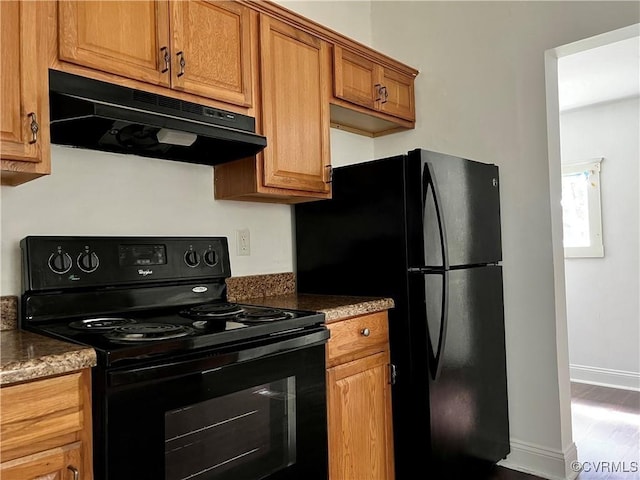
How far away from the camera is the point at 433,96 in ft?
8.99

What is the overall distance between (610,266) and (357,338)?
3.02 meters

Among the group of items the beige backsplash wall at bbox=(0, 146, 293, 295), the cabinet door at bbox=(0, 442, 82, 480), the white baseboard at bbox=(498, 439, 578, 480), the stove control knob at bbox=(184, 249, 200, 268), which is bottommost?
the white baseboard at bbox=(498, 439, 578, 480)

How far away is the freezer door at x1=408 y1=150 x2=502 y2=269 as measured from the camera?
2.03 metres

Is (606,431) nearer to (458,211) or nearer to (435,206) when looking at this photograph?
(458,211)

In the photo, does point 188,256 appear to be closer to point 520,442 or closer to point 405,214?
point 405,214

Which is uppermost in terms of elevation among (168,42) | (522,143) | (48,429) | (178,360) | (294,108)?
(168,42)

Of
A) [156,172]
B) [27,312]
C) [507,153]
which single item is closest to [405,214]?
[507,153]

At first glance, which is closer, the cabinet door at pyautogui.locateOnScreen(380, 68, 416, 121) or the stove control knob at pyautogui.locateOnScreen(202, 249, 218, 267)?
the stove control knob at pyautogui.locateOnScreen(202, 249, 218, 267)

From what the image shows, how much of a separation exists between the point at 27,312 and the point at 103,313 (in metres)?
0.23

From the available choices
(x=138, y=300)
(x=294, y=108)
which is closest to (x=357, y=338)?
(x=138, y=300)

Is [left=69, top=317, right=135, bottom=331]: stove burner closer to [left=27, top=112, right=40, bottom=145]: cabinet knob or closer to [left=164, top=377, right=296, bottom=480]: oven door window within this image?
[left=164, top=377, right=296, bottom=480]: oven door window

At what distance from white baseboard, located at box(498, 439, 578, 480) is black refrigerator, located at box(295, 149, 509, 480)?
3.2 inches

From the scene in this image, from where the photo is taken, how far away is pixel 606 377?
13.0ft

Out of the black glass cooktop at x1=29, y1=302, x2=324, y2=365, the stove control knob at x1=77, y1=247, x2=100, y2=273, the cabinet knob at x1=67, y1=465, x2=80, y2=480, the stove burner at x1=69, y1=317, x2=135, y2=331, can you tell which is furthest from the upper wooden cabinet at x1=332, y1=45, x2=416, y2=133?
the cabinet knob at x1=67, y1=465, x2=80, y2=480
